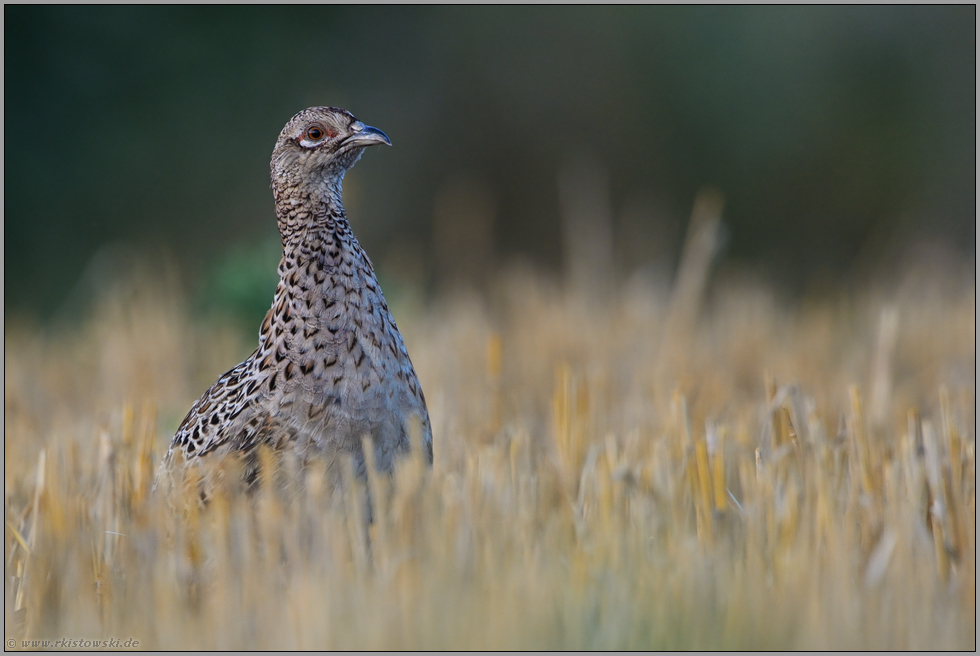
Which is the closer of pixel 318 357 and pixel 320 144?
pixel 318 357

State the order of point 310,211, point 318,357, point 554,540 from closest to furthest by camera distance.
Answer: point 554,540
point 318,357
point 310,211

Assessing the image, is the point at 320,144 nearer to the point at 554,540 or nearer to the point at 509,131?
the point at 554,540

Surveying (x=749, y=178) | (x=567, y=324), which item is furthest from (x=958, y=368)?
(x=749, y=178)

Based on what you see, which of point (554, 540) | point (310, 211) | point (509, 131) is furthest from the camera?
point (509, 131)

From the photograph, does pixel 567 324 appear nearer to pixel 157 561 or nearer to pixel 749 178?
pixel 157 561

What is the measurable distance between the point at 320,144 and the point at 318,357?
33.0 inches

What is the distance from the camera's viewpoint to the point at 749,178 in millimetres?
13508

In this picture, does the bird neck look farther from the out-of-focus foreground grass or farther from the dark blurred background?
the dark blurred background

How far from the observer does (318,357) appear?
330 cm

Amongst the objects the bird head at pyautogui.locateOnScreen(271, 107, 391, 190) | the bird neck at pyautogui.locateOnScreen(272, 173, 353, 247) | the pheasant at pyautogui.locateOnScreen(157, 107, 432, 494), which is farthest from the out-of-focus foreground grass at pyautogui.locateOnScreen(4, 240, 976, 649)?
the bird head at pyautogui.locateOnScreen(271, 107, 391, 190)

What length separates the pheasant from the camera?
3252mm

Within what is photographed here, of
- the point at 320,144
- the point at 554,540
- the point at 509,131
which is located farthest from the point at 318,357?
the point at 509,131

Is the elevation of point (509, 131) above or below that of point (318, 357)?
above

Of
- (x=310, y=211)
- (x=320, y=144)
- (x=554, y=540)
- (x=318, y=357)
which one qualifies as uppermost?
(x=320, y=144)
